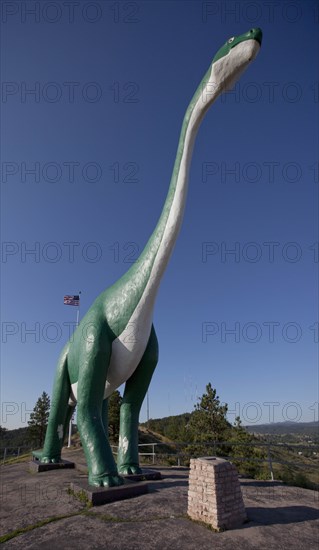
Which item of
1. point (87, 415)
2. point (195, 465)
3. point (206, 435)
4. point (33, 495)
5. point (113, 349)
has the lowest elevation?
point (206, 435)

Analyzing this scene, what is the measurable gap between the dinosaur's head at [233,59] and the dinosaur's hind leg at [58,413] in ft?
21.4

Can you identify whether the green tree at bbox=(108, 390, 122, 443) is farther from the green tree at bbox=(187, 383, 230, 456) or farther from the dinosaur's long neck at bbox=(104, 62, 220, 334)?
the dinosaur's long neck at bbox=(104, 62, 220, 334)

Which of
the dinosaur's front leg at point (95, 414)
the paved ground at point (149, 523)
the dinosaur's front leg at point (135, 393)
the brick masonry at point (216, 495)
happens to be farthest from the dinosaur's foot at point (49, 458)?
the brick masonry at point (216, 495)

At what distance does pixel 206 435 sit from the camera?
22.0m

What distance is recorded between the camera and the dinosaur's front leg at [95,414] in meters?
5.40

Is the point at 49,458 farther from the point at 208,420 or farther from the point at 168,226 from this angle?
the point at 208,420

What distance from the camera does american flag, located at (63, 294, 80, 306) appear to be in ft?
53.1

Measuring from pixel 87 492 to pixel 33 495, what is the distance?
144 cm

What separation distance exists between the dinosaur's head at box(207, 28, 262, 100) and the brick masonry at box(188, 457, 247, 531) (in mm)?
5489

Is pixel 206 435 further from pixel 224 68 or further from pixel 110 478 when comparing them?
pixel 224 68

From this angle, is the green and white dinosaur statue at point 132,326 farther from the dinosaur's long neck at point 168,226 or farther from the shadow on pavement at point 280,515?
the shadow on pavement at point 280,515

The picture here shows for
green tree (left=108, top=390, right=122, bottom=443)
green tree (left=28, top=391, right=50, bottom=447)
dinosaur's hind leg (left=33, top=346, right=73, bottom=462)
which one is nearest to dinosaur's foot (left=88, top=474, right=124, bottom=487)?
dinosaur's hind leg (left=33, top=346, right=73, bottom=462)

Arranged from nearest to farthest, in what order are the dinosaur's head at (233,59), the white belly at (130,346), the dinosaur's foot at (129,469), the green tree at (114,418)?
the dinosaur's head at (233,59) < the white belly at (130,346) < the dinosaur's foot at (129,469) < the green tree at (114,418)

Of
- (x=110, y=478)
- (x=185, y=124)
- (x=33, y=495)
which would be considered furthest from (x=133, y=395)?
(x=185, y=124)
